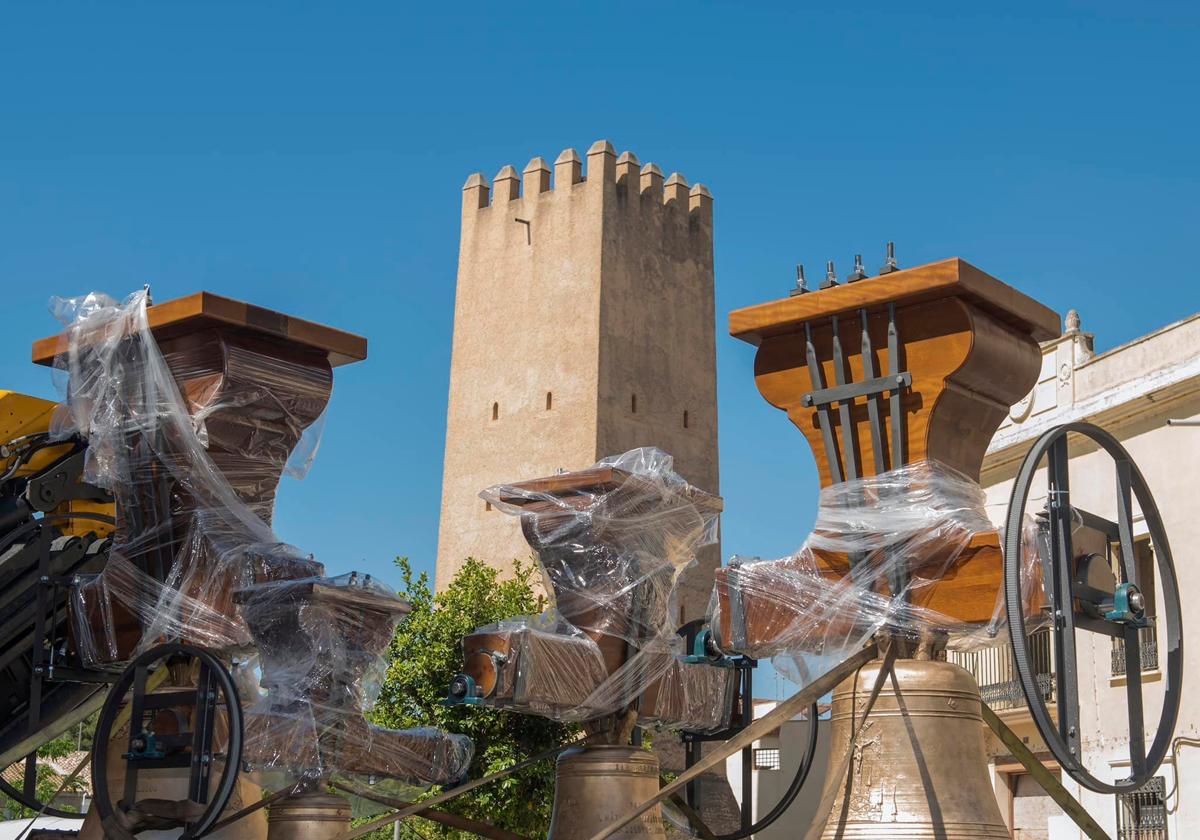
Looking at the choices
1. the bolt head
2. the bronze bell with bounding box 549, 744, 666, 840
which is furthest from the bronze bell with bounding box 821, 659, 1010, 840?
the bronze bell with bounding box 549, 744, 666, 840

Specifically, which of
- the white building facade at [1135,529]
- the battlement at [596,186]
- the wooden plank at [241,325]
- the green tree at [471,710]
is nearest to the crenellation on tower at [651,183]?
the battlement at [596,186]

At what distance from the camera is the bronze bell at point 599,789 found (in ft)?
24.8

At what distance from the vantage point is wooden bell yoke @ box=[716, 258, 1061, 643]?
6000mm

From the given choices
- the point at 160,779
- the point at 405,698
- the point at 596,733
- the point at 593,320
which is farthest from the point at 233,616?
the point at 593,320

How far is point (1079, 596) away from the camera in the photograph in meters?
5.26

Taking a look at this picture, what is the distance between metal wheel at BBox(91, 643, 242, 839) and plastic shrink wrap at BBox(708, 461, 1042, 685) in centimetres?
215

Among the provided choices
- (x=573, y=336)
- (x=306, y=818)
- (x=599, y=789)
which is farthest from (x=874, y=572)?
(x=573, y=336)

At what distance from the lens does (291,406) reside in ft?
26.9

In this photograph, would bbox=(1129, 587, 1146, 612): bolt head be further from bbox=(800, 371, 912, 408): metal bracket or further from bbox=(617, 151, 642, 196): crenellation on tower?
bbox=(617, 151, 642, 196): crenellation on tower

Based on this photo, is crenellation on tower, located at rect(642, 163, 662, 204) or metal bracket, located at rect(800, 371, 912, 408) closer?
metal bracket, located at rect(800, 371, 912, 408)

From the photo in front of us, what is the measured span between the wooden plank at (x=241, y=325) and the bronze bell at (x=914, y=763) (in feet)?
11.5

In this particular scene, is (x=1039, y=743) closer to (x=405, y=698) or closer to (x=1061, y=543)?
(x=405, y=698)

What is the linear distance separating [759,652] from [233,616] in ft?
8.72

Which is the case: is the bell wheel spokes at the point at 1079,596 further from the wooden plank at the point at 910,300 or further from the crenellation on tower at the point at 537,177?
the crenellation on tower at the point at 537,177
